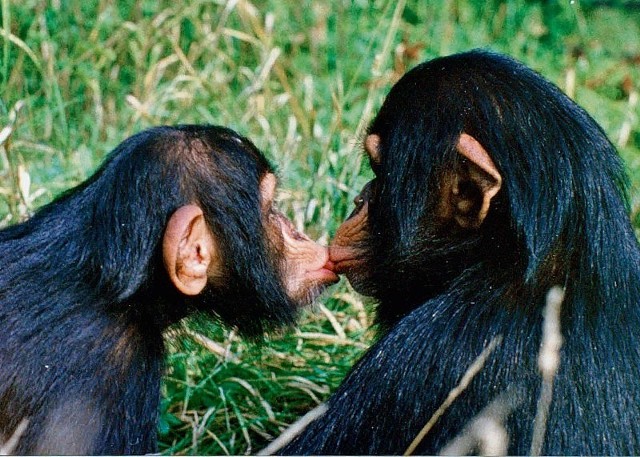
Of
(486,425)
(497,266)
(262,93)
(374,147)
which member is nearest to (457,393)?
(486,425)

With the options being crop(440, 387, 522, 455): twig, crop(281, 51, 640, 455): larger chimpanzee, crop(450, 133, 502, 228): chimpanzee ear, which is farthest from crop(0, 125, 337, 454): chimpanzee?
crop(440, 387, 522, 455): twig

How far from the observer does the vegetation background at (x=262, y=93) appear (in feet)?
17.6

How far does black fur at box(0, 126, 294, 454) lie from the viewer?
3975 millimetres

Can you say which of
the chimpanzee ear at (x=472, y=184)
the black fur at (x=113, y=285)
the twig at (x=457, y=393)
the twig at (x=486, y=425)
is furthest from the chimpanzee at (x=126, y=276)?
the twig at (x=486, y=425)

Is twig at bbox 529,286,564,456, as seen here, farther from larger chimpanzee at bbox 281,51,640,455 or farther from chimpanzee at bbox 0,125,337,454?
chimpanzee at bbox 0,125,337,454

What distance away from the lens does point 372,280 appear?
4480 mm

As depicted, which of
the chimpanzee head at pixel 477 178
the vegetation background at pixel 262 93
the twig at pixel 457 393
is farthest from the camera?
the vegetation background at pixel 262 93

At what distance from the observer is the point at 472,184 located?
4059 millimetres

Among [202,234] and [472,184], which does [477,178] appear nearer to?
[472,184]

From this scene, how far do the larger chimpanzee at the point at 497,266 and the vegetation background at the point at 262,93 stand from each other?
94 centimetres

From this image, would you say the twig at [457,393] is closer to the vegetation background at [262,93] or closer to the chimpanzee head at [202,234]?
the chimpanzee head at [202,234]

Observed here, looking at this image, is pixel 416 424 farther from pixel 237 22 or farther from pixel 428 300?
pixel 237 22

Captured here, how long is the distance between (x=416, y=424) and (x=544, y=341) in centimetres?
51

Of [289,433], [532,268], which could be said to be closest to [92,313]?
[289,433]
